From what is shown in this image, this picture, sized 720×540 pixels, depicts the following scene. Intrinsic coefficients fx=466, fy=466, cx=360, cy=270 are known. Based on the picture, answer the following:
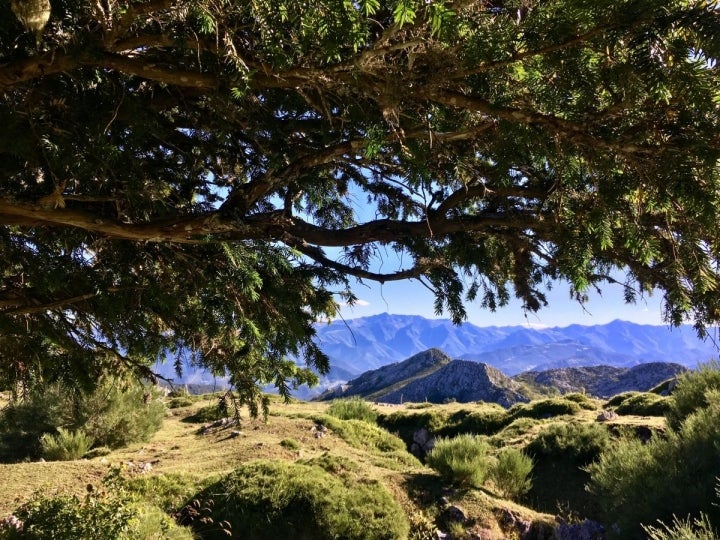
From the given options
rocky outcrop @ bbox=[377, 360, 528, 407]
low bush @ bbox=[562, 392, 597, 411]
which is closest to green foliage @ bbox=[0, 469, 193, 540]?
low bush @ bbox=[562, 392, 597, 411]

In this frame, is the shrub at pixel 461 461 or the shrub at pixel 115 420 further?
the shrub at pixel 115 420

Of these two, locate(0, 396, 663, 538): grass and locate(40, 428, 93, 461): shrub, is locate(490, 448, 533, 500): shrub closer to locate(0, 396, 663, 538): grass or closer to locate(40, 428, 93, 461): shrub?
locate(0, 396, 663, 538): grass

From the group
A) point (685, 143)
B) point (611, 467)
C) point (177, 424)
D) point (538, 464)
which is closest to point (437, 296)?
point (685, 143)

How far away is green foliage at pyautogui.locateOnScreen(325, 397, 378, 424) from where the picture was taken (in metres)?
15.8

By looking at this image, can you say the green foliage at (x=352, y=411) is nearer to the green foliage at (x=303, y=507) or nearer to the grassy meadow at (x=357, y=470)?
the grassy meadow at (x=357, y=470)

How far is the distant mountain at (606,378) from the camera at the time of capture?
88900 millimetres

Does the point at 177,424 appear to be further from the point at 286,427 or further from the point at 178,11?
the point at 178,11

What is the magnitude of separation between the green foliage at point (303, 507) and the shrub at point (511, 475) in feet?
9.17

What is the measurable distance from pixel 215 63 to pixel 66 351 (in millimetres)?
3254

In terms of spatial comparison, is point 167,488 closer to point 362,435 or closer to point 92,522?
point 92,522

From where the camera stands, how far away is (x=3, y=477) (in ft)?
25.3

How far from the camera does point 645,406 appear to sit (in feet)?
Result: 46.3

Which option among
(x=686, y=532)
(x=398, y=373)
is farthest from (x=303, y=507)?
(x=398, y=373)

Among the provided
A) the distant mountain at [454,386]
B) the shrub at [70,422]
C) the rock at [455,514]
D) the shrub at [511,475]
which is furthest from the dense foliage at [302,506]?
the distant mountain at [454,386]
